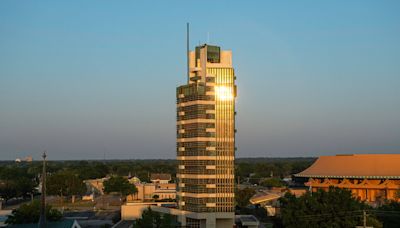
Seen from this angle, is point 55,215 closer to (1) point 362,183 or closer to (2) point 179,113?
(2) point 179,113

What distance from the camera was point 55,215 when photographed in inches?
3784

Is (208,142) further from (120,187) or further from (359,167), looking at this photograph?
(120,187)

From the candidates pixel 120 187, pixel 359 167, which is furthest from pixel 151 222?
pixel 120 187

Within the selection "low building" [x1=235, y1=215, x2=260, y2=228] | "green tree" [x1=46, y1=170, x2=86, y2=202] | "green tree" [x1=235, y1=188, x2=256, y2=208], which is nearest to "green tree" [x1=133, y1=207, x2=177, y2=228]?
"low building" [x1=235, y1=215, x2=260, y2=228]

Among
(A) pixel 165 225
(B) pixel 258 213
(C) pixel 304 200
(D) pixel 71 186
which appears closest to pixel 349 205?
(C) pixel 304 200

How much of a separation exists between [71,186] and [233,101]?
306 ft

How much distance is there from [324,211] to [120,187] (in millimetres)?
97959

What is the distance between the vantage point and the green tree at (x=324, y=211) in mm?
85250

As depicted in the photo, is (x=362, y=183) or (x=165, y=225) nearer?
(x=165, y=225)

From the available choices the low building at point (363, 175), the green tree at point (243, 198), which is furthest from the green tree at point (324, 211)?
the low building at point (363, 175)

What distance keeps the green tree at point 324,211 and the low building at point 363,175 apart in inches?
2076

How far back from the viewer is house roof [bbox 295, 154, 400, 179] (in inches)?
5886

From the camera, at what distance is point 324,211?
286ft

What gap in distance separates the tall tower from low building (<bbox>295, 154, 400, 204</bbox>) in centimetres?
5565
